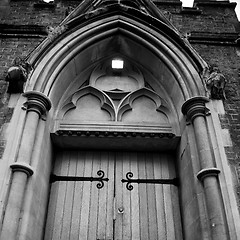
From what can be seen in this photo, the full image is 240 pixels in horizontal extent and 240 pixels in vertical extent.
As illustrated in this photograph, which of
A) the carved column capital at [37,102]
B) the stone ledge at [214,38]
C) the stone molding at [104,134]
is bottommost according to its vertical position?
the stone molding at [104,134]

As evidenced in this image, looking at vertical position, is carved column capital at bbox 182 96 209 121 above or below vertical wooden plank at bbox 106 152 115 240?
above

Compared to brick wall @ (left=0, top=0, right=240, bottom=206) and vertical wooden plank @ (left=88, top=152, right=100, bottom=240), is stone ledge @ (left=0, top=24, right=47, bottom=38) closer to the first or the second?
brick wall @ (left=0, top=0, right=240, bottom=206)

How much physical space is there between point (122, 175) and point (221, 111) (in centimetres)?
189

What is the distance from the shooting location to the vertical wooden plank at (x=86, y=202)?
5.15 meters

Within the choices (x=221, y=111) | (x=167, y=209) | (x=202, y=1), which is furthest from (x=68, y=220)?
(x=202, y=1)

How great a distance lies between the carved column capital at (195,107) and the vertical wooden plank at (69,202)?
2.03 meters

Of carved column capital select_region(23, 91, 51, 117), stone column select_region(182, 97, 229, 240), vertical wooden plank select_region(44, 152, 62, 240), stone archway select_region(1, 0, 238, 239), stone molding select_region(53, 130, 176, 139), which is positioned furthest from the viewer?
Answer: stone molding select_region(53, 130, 176, 139)

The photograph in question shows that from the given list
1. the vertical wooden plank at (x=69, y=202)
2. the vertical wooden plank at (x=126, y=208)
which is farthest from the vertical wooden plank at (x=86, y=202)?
the vertical wooden plank at (x=126, y=208)

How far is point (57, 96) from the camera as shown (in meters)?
6.02

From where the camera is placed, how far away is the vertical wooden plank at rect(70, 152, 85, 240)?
516 cm

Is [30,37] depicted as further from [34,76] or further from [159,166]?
[159,166]

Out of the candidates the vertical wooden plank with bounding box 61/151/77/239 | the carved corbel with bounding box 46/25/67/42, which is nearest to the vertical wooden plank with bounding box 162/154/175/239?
the vertical wooden plank with bounding box 61/151/77/239

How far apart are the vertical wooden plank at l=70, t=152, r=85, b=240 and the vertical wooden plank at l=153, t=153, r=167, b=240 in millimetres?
1204

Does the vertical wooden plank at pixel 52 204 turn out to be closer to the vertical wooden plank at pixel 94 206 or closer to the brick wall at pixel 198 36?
the vertical wooden plank at pixel 94 206
